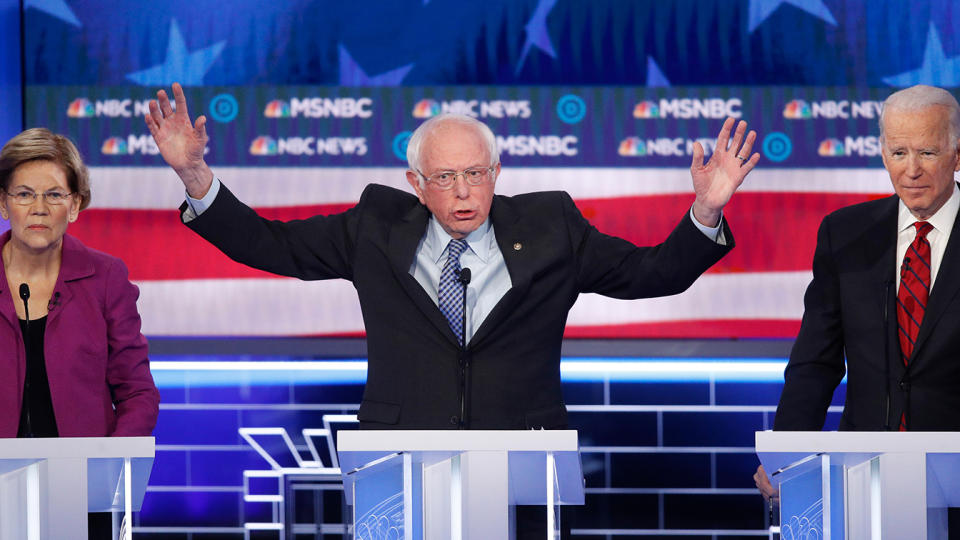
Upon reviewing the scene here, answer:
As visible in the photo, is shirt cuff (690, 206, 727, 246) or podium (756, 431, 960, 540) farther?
shirt cuff (690, 206, 727, 246)

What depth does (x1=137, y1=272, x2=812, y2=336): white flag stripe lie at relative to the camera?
4402 millimetres

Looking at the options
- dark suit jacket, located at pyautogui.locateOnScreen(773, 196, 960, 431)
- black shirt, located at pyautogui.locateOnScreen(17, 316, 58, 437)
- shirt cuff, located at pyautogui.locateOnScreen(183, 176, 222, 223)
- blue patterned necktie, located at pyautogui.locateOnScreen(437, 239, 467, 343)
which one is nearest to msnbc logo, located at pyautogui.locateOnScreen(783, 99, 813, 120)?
dark suit jacket, located at pyautogui.locateOnScreen(773, 196, 960, 431)

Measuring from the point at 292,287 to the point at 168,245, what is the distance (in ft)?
1.57

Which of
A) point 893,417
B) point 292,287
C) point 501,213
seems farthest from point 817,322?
point 292,287

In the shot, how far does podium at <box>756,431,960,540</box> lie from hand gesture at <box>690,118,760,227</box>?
78 cm

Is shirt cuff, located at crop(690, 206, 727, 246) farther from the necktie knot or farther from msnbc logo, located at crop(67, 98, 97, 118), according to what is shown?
msnbc logo, located at crop(67, 98, 97, 118)

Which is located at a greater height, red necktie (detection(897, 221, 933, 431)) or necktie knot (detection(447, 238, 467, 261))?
necktie knot (detection(447, 238, 467, 261))

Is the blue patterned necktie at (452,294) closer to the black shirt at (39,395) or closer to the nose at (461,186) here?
the nose at (461,186)

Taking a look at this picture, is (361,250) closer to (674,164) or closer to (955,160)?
(955,160)

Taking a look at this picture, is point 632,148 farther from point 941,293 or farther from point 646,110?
point 941,293

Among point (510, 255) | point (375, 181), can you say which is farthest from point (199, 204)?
point (375, 181)

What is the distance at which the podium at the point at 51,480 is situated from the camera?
204cm

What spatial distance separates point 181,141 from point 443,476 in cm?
110

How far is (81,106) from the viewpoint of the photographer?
4.54 meters
